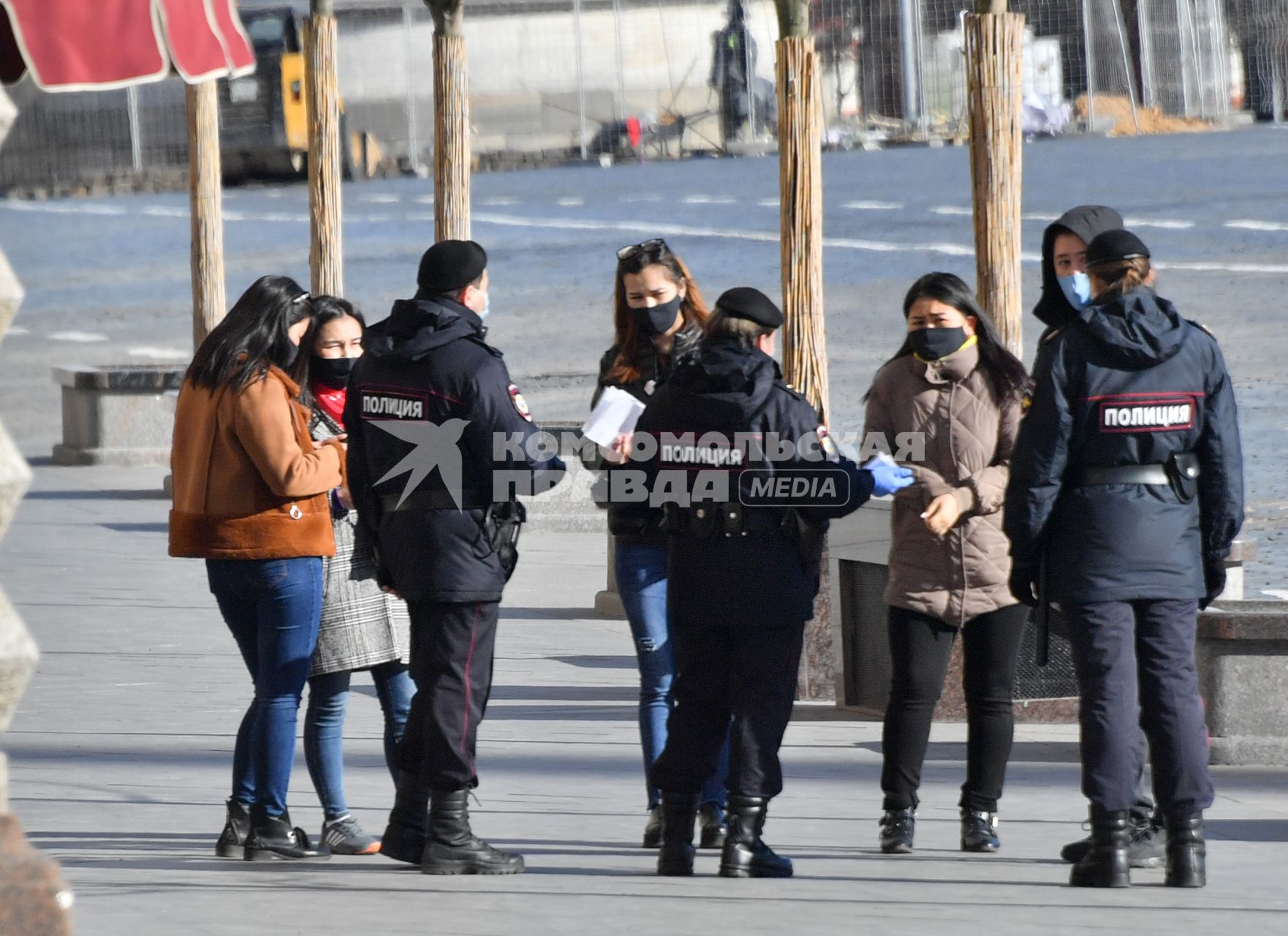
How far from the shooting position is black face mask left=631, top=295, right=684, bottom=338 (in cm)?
579

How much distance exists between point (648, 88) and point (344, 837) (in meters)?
51.0

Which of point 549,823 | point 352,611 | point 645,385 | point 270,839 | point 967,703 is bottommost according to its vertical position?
point 549,823

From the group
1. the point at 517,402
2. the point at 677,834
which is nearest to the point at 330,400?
the point at 517,402

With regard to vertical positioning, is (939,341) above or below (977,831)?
above

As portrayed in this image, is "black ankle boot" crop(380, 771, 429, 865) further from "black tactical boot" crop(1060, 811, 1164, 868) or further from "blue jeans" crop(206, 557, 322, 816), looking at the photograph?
"black tactical boot" crop(1060, 811, 1164, 868)

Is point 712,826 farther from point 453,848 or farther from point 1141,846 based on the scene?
point 1141,846

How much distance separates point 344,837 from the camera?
223 inches

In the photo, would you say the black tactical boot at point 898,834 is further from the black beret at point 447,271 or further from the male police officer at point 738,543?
the black beret at point 447,271

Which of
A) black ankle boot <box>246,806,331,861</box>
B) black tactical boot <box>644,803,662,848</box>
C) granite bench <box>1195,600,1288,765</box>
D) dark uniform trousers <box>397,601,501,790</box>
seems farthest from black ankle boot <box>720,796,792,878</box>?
granite bench <box>1195,600,1288,765</box>

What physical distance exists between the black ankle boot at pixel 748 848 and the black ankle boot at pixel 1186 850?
3.13 ft

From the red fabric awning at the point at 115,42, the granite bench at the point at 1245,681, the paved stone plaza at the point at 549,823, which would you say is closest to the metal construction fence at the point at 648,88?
the paved stone plaza at the point at 549,823

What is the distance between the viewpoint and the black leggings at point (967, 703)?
18.4ft

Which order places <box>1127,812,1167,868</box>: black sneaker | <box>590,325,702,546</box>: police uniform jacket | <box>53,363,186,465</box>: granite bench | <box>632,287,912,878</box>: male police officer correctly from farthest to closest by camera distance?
<box>53,363,186,465</box>: granite bench < <box>590,325,702,546</box>: police uniform jacket < <box>1127,812,1167,868</box>: black sneaker < <box>632,287,912,878</box>: male police officer

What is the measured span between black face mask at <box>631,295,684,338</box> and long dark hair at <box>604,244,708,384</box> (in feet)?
0.08
